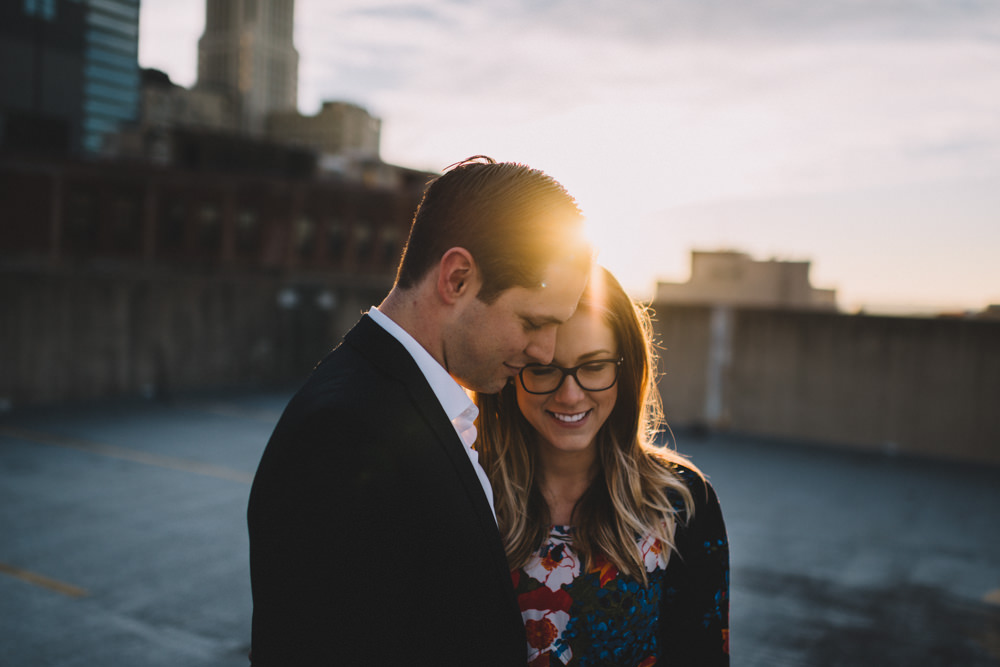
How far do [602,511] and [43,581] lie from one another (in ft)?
19.2

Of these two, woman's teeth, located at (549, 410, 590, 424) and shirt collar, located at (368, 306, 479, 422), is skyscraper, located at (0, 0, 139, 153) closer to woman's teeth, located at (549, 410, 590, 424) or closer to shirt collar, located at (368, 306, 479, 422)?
woman's teeth, located at (549, 410, 590, 424)

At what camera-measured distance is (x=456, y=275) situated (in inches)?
65.1

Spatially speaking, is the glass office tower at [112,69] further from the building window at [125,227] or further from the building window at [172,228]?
the building window at [125,227]

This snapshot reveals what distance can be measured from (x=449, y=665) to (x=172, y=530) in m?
7.07

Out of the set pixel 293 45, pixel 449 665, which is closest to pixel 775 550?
pixel 449 665

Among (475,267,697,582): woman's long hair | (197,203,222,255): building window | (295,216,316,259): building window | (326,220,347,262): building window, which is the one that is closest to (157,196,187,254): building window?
(197,203,222,255): building window

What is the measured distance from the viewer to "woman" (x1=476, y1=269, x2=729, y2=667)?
90.1 inches

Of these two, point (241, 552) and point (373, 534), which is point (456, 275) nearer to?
point (373, 534)

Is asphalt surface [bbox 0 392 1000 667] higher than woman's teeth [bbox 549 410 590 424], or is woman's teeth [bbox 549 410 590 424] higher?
woman's teeth [bbox 549 410 590 424]

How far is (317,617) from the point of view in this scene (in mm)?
1318

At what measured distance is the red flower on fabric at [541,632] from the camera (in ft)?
→ 7.41

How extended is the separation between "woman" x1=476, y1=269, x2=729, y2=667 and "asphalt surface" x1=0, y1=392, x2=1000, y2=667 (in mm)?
3446

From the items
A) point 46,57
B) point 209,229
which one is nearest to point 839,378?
point 209,229

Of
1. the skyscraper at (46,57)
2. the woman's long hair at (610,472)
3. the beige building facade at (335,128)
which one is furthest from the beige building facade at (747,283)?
the beige building facade at (335,128)
